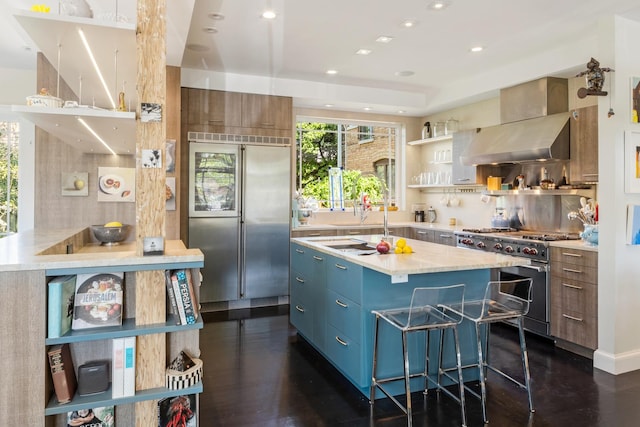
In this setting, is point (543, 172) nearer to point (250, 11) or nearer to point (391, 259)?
point (391, 259)

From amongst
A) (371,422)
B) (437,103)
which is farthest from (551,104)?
(371,422)

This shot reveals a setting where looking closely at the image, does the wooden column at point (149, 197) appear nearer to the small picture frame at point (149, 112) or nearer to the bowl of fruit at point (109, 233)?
the small picture frame at point (149, 112)

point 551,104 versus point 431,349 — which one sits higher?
point 551,104

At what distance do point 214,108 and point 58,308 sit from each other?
3.78m

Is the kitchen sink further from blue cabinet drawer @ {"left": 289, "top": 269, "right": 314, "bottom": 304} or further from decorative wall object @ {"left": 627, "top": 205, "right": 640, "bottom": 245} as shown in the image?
decorative wall object @ {"left": 627, "top": 205, "right": 640, "bottom": 245}

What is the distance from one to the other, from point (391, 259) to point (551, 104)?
285 centimetres

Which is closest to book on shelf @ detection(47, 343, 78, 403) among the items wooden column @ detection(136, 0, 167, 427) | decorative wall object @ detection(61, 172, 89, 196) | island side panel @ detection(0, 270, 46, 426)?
island side panel @ detection(0, 270, 46, 426)

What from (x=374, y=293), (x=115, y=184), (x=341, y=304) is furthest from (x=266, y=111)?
(x=374, y=293)

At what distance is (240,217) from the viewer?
519 cm

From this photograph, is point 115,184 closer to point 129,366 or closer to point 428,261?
point 129,366

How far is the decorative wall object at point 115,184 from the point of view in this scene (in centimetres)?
459

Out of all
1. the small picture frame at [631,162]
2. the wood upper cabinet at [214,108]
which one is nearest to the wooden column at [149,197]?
the wood upper cabinet at [214,108]

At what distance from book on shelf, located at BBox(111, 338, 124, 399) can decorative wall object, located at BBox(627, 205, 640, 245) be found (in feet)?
Answer: 12.1

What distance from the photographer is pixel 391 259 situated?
9.50 ft
